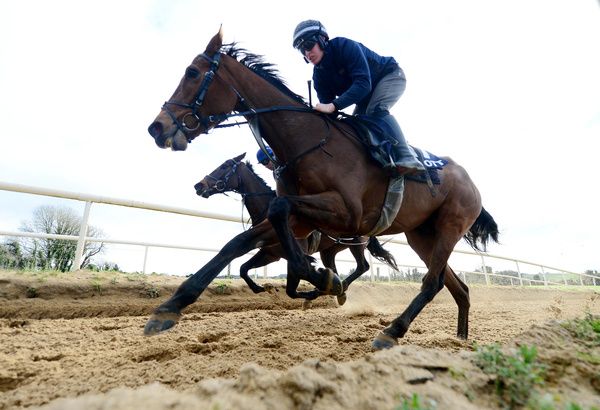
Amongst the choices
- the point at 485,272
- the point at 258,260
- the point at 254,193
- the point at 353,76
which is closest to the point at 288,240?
the point at 353,76

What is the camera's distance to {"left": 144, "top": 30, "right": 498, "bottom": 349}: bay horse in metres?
2.66

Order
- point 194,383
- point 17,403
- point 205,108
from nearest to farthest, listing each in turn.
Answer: point 17,403, point 194,383, point 205,108

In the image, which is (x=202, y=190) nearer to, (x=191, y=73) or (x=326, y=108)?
(x=191, y=73)

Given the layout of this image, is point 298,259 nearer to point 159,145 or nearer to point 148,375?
point 148,375

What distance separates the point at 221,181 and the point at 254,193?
39.7 inches

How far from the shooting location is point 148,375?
2090 millimetres

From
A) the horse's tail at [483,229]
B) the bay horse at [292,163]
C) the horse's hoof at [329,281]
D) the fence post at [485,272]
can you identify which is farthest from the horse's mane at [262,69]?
the fence post at [485,272]

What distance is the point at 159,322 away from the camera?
2.18 m

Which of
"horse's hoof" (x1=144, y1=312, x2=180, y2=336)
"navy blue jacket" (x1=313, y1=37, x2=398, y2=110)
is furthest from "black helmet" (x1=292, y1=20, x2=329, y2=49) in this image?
"horse's hoof" (x1=144, y1=312, x2=180, y2=336)

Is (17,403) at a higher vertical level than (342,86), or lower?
lower

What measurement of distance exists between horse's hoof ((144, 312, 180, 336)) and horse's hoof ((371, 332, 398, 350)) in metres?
1.69

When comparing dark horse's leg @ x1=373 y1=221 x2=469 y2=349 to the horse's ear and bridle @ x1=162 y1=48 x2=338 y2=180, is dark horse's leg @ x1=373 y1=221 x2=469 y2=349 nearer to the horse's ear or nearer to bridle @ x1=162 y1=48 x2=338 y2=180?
bridle @ x1=162 y1=48 x2=338 y2=180

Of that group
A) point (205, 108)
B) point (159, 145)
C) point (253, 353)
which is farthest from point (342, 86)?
point (253, 353)

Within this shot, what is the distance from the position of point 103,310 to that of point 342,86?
4136mm
